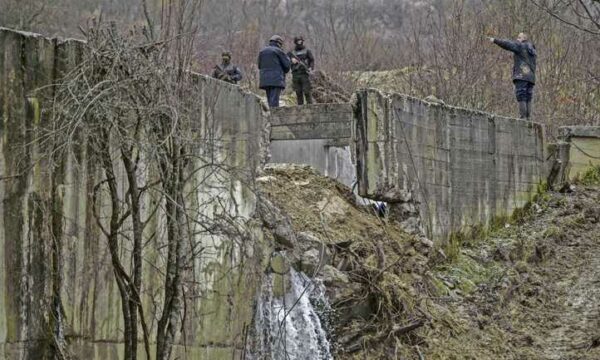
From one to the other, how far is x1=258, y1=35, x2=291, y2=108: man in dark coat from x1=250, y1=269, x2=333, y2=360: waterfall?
16.1ft

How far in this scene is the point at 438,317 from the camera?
1120 centimetres

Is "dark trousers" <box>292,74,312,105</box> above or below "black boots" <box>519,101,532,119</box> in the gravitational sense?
above

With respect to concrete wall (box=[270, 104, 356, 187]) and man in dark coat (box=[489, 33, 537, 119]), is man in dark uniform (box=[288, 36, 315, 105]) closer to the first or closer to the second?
concrete wall (box=[270, 104, 356, 187])

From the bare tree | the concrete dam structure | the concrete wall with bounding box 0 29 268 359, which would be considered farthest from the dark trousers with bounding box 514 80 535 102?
the concrete wall with bounding box 0 29 268 359

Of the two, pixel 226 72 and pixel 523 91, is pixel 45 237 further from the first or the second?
pixel 523 91

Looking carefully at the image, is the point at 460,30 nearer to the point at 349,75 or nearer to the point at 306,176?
the point at 349,75

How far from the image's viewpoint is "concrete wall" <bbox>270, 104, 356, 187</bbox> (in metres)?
12.7

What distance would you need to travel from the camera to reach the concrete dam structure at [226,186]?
6.68 metres

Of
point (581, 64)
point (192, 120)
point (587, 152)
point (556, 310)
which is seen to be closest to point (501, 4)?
point (581, 64)

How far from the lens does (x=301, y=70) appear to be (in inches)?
614

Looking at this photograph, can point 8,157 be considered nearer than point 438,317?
Yes

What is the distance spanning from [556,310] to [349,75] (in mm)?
11598

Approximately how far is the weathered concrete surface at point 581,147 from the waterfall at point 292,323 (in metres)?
7.67

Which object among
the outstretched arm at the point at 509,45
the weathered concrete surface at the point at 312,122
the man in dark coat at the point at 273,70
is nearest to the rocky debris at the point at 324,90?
the man in dark coat at the point at 273,70
